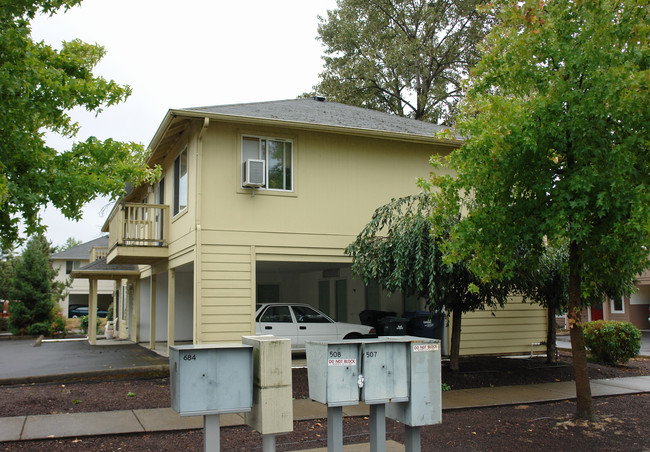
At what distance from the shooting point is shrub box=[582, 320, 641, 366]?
14250 millimetres

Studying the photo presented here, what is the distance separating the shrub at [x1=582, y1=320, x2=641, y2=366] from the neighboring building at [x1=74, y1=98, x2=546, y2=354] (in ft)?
7.14

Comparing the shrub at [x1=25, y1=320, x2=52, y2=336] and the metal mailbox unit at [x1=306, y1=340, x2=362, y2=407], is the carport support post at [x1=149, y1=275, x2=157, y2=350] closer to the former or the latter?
the shrub at [x1=25, y1=320, x2=52, y2=336]

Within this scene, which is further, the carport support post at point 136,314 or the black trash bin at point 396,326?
the carport support post at point 136,314

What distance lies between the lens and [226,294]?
1273cm

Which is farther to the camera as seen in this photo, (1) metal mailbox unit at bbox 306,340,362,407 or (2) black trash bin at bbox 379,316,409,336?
(2) black trash bin at bbox 379,316,409,336

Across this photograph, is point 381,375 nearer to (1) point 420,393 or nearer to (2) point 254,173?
(1) point 420,393

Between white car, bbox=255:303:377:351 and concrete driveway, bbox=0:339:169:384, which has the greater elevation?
white car, bbox=255:303:377:351

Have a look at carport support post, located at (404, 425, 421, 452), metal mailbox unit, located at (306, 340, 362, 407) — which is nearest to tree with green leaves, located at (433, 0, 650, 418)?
carport support post, located at (404, 425, 421, 452)

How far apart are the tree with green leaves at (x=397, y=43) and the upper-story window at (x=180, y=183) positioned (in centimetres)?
1724

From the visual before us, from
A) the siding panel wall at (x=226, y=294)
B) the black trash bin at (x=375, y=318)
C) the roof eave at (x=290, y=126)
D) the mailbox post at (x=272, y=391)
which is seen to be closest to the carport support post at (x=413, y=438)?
the mailbox post at (x=272, y=391)

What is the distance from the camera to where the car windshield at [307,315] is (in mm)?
15609

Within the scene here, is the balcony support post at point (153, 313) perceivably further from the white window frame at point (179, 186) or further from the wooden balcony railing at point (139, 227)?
the white window frame at point (179, 186)

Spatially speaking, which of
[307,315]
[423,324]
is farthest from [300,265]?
[423,324]

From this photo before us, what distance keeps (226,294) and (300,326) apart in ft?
10.8
